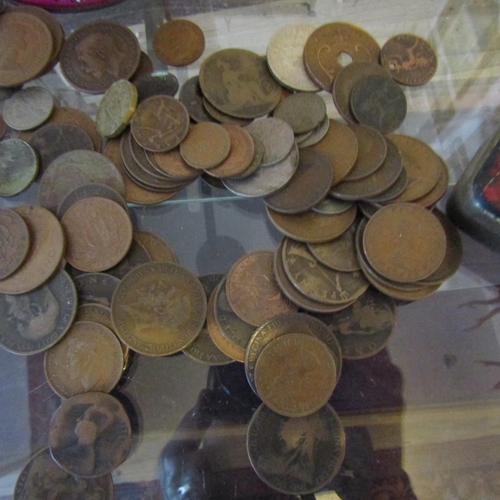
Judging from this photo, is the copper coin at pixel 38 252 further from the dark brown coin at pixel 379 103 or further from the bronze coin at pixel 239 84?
the dark brown coin at pixel 379 103

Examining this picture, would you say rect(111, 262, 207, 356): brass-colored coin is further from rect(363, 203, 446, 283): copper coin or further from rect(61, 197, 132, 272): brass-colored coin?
rect(363, 203, 446, 283): copper coin

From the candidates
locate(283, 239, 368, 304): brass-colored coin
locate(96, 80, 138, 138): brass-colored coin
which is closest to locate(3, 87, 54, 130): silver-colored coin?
locate(96, 80, 138, 138): brass-colored coin

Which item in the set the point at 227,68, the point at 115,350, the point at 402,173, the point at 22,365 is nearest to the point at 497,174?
the point at 402,173

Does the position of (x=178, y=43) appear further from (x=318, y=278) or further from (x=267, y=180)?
(x=318, y=278)

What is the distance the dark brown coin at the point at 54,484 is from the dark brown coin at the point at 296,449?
466mm

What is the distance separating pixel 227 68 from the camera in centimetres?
165

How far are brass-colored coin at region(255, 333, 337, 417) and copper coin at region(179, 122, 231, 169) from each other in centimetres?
60

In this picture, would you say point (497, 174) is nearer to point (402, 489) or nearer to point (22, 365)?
point (402, 489)

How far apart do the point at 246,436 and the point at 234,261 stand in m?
0.57

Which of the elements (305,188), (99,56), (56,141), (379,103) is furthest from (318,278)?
(99,56)

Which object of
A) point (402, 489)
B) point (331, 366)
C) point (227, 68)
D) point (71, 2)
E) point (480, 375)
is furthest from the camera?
point (71, 2)

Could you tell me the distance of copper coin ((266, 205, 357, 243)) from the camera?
1410mm

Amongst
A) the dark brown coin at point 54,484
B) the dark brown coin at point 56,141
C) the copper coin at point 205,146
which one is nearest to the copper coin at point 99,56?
the dark brown coin at point 56,141

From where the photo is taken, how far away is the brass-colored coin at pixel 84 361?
1369mm
